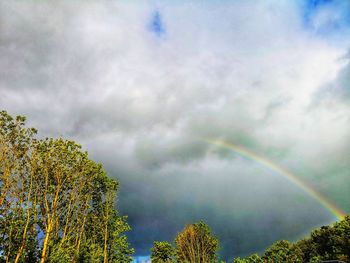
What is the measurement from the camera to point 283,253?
115312 mm

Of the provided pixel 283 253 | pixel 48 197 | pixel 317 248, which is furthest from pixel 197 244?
pixel 48 197

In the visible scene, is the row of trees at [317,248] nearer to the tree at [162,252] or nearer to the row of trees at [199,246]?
the row of trees at [199,246]

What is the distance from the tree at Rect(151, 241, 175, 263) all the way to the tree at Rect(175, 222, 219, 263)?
98.5 inches

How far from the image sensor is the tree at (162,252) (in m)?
93.6

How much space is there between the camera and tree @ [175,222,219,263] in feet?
305

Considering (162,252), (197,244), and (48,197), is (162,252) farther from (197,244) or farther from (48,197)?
(48,197)

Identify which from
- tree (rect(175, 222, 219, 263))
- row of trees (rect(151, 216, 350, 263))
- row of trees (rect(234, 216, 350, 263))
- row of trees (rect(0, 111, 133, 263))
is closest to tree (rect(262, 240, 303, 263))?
row of trees (rect(234, 216, 350, 263))

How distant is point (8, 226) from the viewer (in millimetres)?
35062

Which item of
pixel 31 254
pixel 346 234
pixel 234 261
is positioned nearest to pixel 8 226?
pixel 31 254

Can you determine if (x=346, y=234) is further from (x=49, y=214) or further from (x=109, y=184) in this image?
(x=49, y=214)

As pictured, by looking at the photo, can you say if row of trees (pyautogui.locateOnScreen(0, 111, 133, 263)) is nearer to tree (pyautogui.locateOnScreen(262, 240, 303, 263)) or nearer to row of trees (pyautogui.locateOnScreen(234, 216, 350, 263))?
row of trees (pyautogui.locateOnScreen(234, 216, 350, 263))

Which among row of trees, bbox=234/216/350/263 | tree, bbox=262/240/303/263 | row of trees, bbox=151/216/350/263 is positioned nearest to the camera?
row of trees, bbox=234/216/350/263

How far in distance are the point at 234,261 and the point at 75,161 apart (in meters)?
85.5

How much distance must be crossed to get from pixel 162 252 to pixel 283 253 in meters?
49.4
